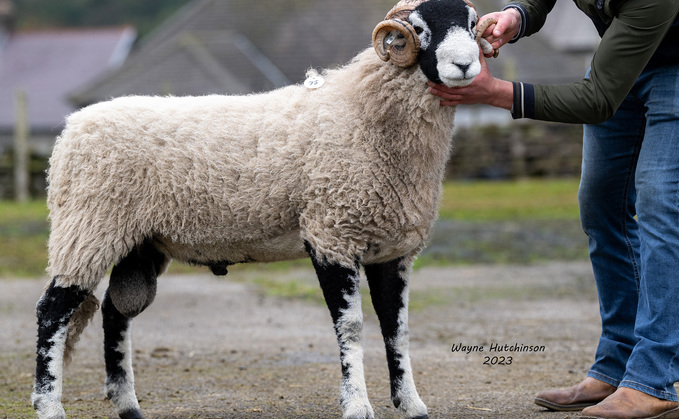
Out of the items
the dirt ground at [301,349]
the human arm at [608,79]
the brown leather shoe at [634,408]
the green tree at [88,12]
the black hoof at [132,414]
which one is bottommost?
the dirt ground at [301,349]

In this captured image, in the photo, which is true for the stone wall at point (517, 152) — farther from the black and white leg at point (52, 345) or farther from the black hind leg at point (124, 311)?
the black and white leg at point (52, 345)

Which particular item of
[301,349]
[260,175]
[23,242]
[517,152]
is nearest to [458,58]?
[260,175]

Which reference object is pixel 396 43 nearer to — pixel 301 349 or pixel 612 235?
pixel 612 235

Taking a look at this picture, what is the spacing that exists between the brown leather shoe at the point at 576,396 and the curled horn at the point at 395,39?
1792mm

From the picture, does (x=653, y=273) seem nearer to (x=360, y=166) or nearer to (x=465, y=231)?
A: (x=360, y=166)

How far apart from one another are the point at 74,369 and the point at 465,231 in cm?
834

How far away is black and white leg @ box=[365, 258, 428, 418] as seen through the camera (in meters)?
4.21

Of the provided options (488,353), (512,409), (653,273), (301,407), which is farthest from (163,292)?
(653,273)

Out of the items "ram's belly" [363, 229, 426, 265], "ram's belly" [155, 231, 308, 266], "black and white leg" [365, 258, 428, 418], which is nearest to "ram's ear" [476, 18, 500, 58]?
"ram's belly" [363, 229, 426, 265]

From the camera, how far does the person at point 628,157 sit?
3863mm

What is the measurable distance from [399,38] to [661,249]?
1.50 m

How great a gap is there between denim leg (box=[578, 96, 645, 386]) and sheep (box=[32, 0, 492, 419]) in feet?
2.66

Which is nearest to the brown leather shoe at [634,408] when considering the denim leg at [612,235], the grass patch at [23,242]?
the denim leg at [612,235]

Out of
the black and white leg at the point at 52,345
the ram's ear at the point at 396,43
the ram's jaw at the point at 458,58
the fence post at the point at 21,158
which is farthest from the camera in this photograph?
the fence post at the point at 21,158
